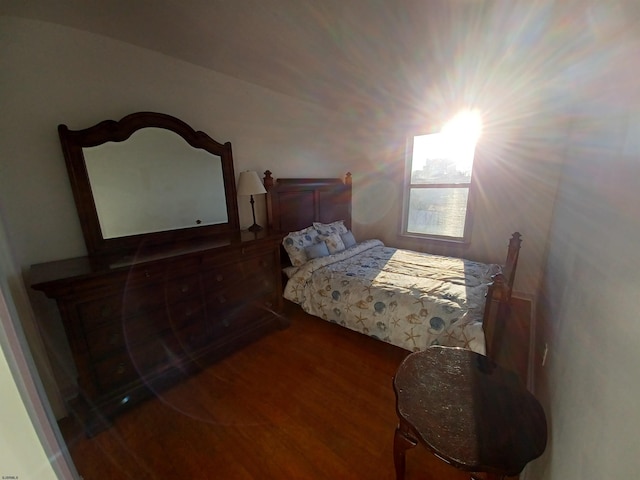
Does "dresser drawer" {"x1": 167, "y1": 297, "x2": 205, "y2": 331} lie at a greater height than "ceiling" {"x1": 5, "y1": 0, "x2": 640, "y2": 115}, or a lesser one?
lesser

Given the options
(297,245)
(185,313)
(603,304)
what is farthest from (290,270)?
(603,304)

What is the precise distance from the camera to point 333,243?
113 inches

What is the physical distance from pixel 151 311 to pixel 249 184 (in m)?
1.28

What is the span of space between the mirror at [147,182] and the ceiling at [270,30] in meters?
0.52

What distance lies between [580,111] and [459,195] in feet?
4.90

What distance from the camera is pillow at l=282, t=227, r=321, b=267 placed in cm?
254

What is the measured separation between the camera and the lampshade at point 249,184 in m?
2.24

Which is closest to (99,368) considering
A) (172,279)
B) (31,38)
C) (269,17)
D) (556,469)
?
(172,279)

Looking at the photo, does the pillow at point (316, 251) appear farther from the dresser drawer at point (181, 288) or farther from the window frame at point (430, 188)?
the window frame at point (430, 188)

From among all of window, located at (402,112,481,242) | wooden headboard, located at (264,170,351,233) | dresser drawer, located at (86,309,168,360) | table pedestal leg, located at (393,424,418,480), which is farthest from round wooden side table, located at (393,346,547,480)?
window, located at (402,112,481,242)

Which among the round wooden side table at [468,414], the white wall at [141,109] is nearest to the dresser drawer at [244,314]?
the white wall at [141,109]

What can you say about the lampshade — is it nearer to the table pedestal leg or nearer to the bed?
the bed

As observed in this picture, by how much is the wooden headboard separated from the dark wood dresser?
66 cm

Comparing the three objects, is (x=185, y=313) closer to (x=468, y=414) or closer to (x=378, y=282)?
(x=378, y=282)
